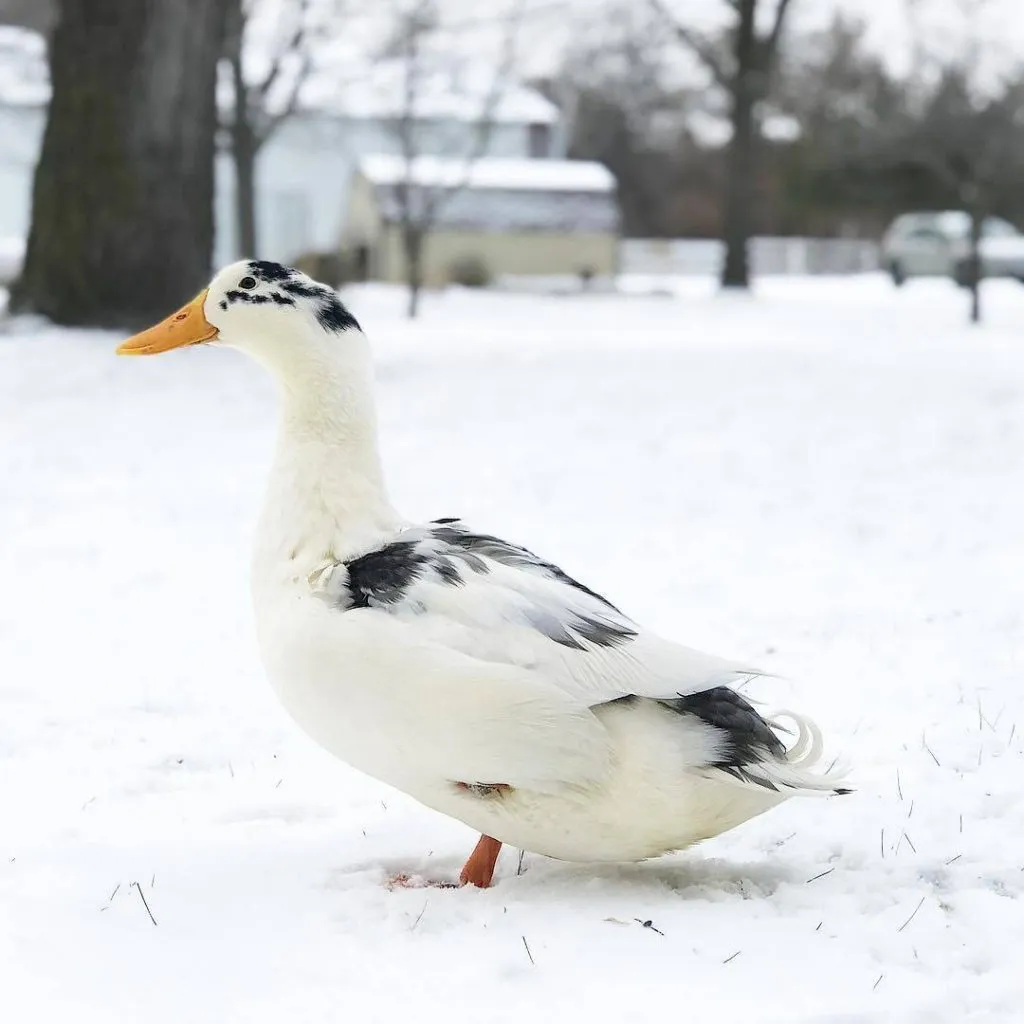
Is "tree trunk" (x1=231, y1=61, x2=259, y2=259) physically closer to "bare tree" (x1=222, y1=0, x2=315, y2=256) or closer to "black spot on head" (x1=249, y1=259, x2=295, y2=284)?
"bare tree" (x1=222, y1=0, x2=315, y2=256)

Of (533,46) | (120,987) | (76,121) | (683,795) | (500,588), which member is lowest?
(120,987)

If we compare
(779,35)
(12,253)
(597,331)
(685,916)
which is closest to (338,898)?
(685,916)

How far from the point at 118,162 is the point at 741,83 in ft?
64.7

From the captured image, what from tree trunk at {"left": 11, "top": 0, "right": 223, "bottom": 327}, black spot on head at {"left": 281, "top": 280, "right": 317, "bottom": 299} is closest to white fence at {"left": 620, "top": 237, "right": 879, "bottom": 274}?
tree trunk at {"left": 11, "top": 0, "right": 223, "bottom": 327}

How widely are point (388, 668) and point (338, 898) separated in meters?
0.60

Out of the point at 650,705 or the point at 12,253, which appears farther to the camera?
the point at 12,253

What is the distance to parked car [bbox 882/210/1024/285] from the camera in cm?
3359

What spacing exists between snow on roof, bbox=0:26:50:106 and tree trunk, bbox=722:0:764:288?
566 inches

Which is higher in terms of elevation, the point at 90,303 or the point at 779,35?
the point at 779,35

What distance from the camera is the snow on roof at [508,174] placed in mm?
39531

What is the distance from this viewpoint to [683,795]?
2982mm

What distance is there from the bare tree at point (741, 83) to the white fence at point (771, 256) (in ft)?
56.5

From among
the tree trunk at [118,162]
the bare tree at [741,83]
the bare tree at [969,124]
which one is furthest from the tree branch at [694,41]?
the tree trunk at [118,162]

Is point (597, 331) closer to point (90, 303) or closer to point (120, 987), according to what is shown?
point (90, 303)
